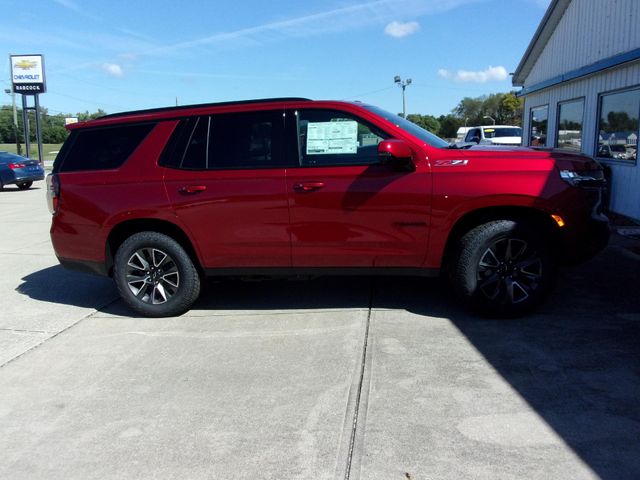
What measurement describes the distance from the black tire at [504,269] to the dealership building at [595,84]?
5.83 meters

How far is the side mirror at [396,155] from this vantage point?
15.0ft

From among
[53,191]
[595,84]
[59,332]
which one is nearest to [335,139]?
[53,191]

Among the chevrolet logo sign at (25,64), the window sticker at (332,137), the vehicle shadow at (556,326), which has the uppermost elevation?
the chevrolet logo sign at (25,64)

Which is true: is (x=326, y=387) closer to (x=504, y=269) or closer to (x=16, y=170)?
(x=504, y=269)

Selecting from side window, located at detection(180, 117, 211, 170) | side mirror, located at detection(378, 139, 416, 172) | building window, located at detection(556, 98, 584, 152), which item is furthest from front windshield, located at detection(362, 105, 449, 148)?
building window, located at detection(556, 98, 584, 152)

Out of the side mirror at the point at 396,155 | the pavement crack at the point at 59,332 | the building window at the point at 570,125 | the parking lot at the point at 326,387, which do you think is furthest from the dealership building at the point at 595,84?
the pavement crack at the point at 59,332

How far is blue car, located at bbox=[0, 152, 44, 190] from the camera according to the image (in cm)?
2006

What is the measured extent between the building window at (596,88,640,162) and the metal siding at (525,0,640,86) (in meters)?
0.84

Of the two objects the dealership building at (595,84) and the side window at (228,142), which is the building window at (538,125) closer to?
the dealership building at (595,84)

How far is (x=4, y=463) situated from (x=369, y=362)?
2.40 meters

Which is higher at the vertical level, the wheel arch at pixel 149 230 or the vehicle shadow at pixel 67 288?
the wheel arch at pixel 149 230

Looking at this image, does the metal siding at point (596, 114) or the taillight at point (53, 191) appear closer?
the taillight at point (53, 191)

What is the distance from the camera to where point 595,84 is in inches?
448

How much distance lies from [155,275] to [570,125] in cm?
1113
